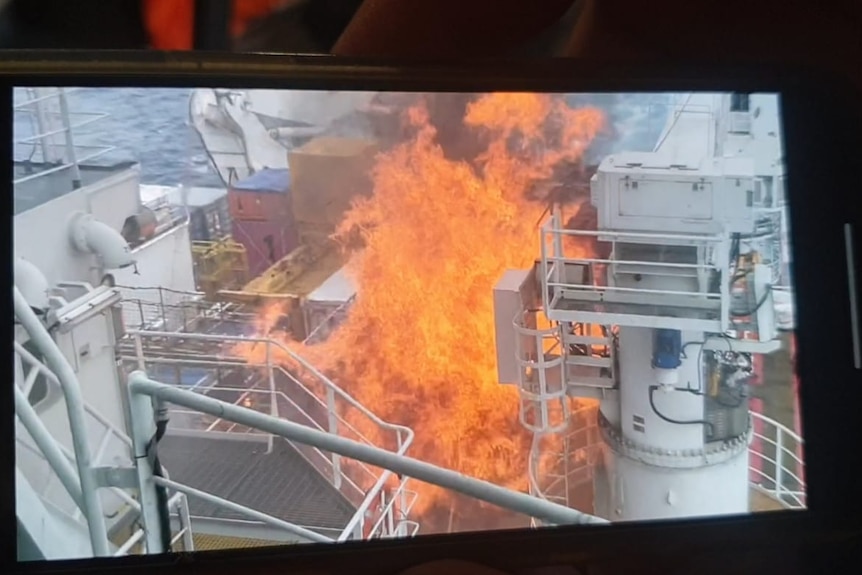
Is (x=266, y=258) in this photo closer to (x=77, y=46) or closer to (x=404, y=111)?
(x=404, y=111)

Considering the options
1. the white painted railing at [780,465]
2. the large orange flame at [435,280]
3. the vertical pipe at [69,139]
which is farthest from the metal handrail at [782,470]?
the vertical pipe at [69,139]

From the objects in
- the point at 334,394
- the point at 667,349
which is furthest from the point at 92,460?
the point at 667,349

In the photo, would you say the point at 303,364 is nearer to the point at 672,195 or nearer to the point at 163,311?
the point at 163,311

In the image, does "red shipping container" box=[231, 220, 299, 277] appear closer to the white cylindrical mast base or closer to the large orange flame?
the large orange flame

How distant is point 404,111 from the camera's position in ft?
1.24

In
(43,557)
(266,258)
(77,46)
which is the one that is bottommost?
(43,557)

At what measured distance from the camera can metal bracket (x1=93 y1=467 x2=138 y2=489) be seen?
0.40m

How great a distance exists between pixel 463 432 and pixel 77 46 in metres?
0.31

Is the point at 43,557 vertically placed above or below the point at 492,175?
below

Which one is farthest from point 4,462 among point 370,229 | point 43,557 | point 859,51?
point 859,51

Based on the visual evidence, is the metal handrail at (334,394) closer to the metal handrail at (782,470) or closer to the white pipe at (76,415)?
the white pipe at (76,415)

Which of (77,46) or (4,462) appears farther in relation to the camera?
(77,46)

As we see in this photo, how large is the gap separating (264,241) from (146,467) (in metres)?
0.12

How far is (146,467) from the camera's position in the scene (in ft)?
1.32
